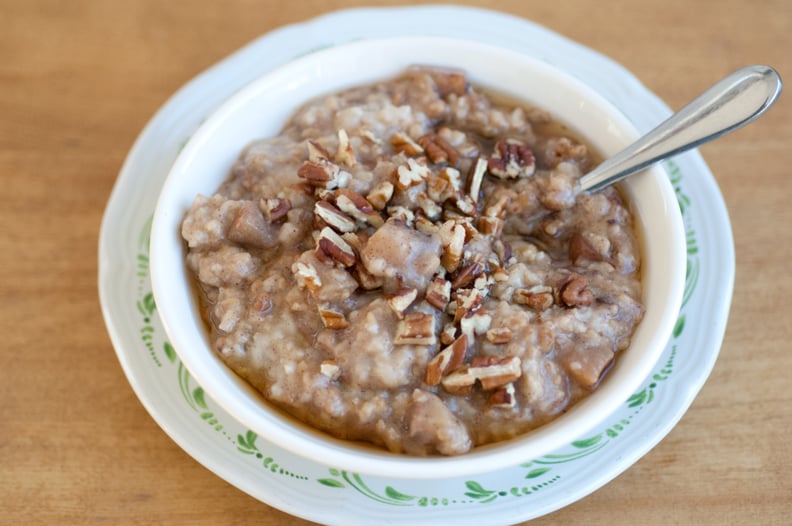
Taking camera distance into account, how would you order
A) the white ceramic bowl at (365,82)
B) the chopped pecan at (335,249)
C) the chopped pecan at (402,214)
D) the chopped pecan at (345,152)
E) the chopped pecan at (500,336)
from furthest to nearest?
the chopped pecan at (345,152)
the chopped pecan at (402,214)
the chopped pecan at (335,249)
the chopped pecan at (500,336)
the white ceramic bowl at (365,82)

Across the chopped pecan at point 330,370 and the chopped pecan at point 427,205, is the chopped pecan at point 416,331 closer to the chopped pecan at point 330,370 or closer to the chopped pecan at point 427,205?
the chopped pecan at point 330,370

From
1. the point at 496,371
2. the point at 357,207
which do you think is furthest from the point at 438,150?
the point at 496,371

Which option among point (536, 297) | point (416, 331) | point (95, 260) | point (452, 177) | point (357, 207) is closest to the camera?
point (416, 331)

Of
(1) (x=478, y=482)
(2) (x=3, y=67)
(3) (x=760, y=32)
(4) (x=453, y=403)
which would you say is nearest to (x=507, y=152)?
(4) (x=453, y=403)

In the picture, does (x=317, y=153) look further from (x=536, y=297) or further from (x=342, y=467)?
(x=342, y=467)

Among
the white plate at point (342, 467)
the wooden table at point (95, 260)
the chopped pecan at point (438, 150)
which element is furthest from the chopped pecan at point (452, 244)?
the wooden table at point (95, 260)

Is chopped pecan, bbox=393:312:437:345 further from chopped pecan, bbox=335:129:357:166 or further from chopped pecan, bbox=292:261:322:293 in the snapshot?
Answer: chopped pecan, bbox=335:129:357:166
